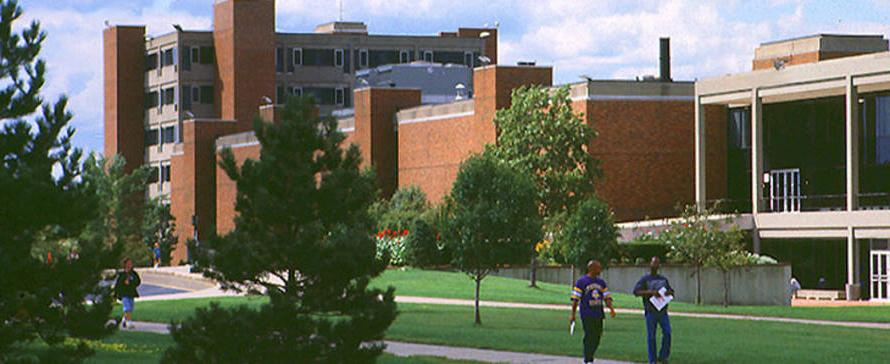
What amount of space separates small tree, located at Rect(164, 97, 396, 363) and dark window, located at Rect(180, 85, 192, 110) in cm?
10905

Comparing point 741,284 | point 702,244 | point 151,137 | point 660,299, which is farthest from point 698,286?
point 151,137

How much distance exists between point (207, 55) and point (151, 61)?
6.96 meters

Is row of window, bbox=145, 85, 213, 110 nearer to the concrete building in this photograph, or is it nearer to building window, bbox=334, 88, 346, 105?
building window, bbox=334, 88, 346, 105

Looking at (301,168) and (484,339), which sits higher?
(301,168)

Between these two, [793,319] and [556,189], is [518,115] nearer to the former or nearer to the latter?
[556,189]

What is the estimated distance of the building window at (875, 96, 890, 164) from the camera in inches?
3031

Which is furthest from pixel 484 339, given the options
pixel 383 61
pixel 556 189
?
pixel 383 61

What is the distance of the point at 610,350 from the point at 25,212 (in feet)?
45.4

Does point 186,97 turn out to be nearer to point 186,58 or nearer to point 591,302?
point 186,58

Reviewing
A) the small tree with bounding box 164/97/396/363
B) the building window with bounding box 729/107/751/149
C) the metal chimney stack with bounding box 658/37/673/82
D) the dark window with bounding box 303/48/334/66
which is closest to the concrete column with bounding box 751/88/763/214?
the building window with bounding box 729/107/751/149

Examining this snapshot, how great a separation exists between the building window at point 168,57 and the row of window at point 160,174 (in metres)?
7.71

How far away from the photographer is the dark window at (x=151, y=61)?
136000mm

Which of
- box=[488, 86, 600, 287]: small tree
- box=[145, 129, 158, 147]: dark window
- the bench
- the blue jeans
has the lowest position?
the bench

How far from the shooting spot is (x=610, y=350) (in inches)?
1304
